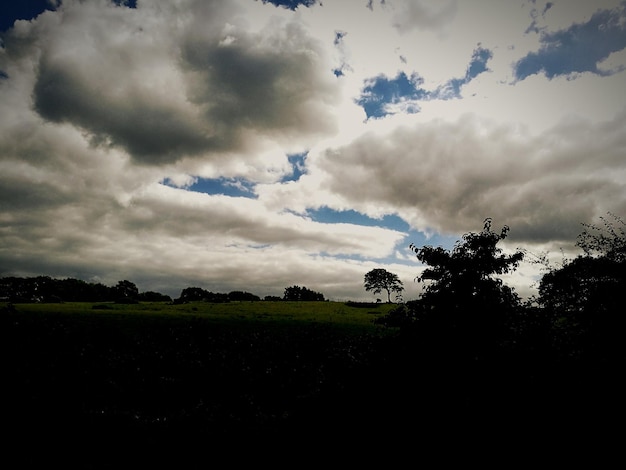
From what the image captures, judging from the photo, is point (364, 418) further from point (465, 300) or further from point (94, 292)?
point (94, 292)

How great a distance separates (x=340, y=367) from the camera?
12344 mm

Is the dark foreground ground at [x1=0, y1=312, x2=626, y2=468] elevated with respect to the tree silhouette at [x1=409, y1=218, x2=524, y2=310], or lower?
lower

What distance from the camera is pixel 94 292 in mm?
91688

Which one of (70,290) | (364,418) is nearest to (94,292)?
(70,290)

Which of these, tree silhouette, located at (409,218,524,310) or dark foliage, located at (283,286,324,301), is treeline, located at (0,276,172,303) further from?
tree silhouette, located at (409,218,524,310)

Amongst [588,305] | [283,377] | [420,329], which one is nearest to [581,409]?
[420,329]

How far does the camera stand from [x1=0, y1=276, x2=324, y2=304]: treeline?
85625 millimetres

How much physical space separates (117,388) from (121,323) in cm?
1343

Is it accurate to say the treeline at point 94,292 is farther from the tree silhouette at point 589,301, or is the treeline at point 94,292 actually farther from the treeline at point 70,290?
the tree silhouette at point 589,301

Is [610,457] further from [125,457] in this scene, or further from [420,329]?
[125,457]

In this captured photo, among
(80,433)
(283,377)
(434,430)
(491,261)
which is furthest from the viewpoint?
(283,377)

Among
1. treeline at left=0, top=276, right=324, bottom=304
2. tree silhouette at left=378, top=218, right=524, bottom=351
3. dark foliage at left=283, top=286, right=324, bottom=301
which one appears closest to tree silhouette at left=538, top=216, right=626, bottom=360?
tree silhouette at left=378, top=218, right=524, bottom=351

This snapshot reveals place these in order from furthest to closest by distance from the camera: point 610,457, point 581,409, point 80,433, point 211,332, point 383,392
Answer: point 211,332, point 80,433, point 383,392, point 581,409, point 610,457

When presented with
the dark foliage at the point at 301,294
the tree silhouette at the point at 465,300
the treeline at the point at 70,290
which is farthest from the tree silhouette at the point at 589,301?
the dark foliage at the point at 301,294
